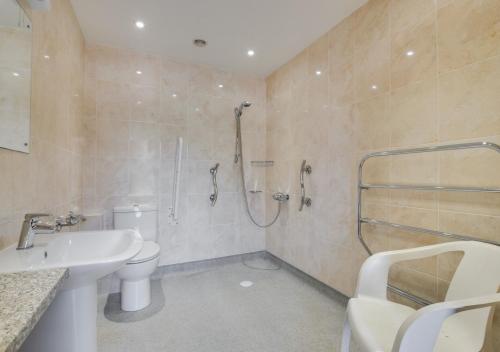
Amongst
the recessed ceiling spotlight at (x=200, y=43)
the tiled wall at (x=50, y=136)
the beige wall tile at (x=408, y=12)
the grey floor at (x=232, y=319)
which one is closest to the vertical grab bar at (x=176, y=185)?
the grey floor at (x=232, y=319)

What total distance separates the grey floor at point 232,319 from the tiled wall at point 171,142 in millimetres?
569

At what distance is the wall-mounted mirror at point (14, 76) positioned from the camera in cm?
98

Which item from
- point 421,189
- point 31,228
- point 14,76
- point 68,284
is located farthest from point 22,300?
point 421,189

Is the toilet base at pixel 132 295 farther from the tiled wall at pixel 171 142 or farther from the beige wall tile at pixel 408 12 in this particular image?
the beige wall tile at pixel 408 12

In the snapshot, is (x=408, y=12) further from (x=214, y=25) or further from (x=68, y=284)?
(x=68, y=284)

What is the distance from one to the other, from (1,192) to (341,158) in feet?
6.79

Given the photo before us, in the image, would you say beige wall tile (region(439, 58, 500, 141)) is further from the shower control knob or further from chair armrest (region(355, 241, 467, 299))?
the shower control knob

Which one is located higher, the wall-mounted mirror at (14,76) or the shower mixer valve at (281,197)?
the wall-mounted mirror at (14,76)

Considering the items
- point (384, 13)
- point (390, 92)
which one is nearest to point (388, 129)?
point (390, 92)

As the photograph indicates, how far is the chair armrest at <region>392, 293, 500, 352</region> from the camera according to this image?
29.4 inches

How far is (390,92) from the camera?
166cm

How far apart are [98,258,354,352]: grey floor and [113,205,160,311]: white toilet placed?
0.40 feet

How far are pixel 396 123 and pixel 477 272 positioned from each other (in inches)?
37.1

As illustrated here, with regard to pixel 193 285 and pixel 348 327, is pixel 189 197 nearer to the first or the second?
pixel 193 285
